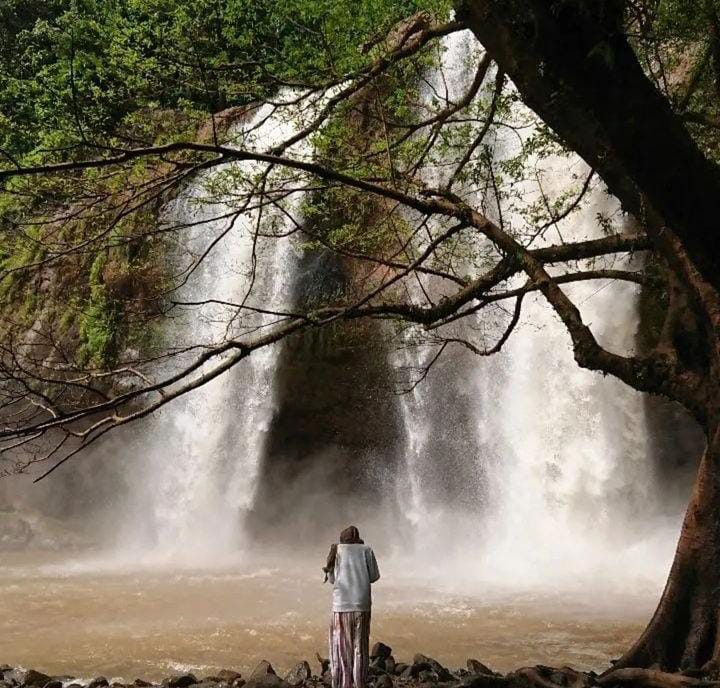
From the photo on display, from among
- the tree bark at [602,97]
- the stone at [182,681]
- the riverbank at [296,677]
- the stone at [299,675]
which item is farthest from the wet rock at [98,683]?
the tree bark at [602,97]

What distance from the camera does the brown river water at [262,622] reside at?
7.65 meters

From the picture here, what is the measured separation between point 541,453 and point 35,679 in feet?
34.1

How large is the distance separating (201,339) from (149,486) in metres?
3.85

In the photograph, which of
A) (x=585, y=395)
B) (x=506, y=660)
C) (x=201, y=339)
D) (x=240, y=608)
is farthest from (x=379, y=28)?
(x=201, y=339)

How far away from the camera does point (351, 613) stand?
17.4 feet

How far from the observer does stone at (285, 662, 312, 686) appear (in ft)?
20.8

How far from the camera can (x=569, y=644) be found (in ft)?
26.2

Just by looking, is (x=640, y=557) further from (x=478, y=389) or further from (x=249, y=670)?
(x=249, y=670)

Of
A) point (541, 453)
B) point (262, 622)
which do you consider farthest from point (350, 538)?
point (541, 453)

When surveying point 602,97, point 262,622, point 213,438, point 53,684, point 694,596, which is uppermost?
point 213,438

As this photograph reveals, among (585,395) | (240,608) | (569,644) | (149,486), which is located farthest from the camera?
(149,486)

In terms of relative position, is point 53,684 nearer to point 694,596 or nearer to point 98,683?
point 98,683

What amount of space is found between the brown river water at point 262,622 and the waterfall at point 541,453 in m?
2.04

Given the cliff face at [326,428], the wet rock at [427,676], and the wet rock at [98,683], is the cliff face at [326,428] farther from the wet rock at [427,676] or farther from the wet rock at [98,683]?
the wet rock at [98,683]
